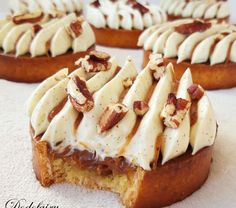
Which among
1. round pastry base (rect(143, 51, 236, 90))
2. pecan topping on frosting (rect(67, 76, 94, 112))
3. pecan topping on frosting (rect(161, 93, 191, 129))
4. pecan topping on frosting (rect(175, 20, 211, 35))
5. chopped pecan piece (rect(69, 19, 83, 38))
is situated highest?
pecan topping on frosting (rect(67, 76, 94, 112))

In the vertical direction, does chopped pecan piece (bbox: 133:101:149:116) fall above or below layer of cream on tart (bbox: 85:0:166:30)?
above

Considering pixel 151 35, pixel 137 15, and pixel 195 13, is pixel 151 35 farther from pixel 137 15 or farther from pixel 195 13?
pixel 195 13

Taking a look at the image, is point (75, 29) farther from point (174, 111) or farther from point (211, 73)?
point (174, 111)

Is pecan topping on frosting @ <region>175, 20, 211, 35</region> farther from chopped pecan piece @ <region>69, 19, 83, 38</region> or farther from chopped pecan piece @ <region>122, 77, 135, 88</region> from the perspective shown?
chopped pecan piece @ <region>122, 77, 135, 88</region>

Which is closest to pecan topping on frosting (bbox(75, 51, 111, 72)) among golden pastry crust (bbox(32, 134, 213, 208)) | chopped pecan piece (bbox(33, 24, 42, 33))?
golden pastry crust (bbox(32, 134, 213, 208))

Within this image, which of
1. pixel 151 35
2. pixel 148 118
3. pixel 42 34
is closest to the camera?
pixel 148 118

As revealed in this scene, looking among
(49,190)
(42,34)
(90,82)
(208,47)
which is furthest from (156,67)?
(42,34)

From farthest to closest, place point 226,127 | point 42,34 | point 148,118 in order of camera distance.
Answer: point 42,34
point 226,127
point 148,118
